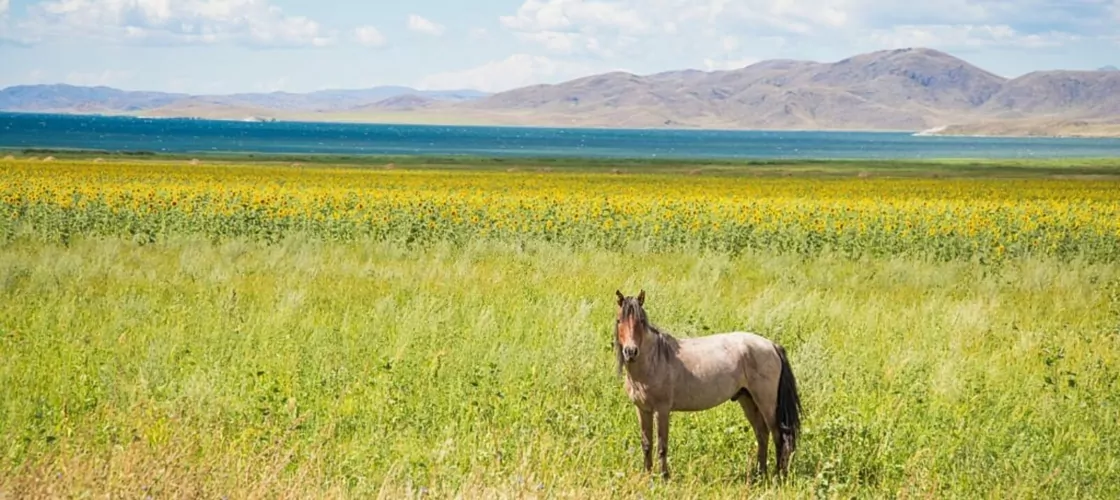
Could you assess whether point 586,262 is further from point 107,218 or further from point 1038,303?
point 107,218

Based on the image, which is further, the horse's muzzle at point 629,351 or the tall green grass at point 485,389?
the tall green grass at point 485,389

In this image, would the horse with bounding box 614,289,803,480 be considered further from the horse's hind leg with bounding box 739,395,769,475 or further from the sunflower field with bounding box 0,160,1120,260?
the sunflower field with bounding box 0,160,1120,260

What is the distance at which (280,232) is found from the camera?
24.1 meters

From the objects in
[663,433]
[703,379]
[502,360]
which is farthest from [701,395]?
[502,360]

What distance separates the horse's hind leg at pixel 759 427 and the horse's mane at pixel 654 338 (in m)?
0.82

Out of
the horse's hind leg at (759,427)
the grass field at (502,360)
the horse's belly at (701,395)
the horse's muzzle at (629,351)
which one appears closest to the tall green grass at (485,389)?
the grass field at (502,360)

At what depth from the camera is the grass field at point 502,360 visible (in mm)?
7836

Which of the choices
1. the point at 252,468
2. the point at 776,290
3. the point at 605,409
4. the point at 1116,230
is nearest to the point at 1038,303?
the point at 776,290

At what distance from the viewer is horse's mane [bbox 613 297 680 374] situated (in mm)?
6773

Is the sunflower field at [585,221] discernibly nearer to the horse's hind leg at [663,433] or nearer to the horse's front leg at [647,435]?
the horse's front leg at [647,435]

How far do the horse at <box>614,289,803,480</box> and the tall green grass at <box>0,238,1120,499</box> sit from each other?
0.35 metres

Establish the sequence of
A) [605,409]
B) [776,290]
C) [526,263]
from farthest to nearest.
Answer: [526,263]
[776,290]
[605,409]

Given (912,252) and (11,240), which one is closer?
(11,240)

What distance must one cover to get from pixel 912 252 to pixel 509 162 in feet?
231
